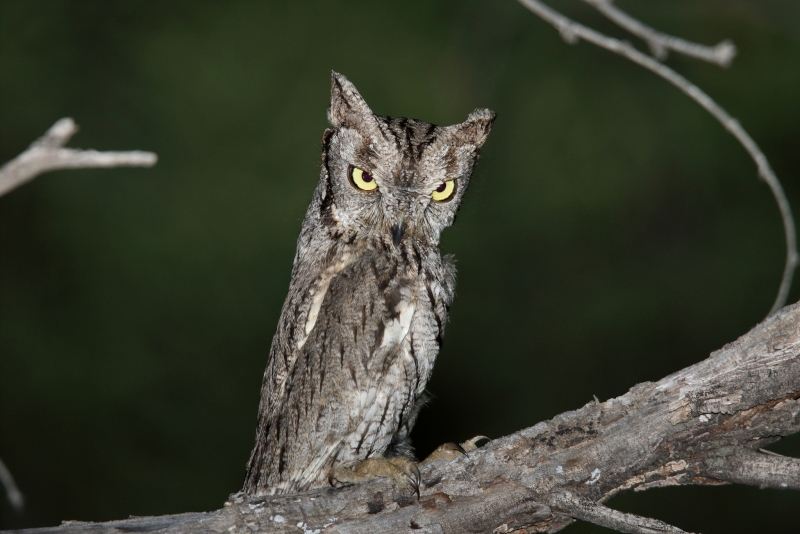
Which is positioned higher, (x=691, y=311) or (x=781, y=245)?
(x=781, y=245)

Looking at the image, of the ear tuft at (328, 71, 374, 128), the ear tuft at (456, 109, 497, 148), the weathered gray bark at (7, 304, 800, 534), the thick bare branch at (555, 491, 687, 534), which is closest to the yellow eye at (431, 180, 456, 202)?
the ear tuft at (456, 109, 497, 148)

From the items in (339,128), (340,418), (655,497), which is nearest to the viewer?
(340,418)

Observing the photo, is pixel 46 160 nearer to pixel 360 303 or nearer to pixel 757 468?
pixel 360 303

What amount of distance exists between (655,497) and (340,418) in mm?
2248

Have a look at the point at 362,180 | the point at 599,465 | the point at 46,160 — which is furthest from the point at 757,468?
the point at 46,160

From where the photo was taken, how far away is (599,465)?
1.35 metres

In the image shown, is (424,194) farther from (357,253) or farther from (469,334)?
(469,334)

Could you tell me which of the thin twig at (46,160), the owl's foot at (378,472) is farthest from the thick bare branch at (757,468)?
the thin twig at (46,160)

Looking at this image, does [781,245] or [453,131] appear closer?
[453,131]

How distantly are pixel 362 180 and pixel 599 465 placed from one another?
2.54 feet

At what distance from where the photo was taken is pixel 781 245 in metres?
3.29

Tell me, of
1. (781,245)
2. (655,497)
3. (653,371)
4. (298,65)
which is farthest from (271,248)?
(781,245)

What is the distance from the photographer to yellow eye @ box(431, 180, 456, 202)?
1.60m

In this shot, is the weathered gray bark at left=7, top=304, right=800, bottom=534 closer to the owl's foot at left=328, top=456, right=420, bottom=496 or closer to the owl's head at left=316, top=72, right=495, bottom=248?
the owl's foot at left=328, top=456, right=420, bottom=496
